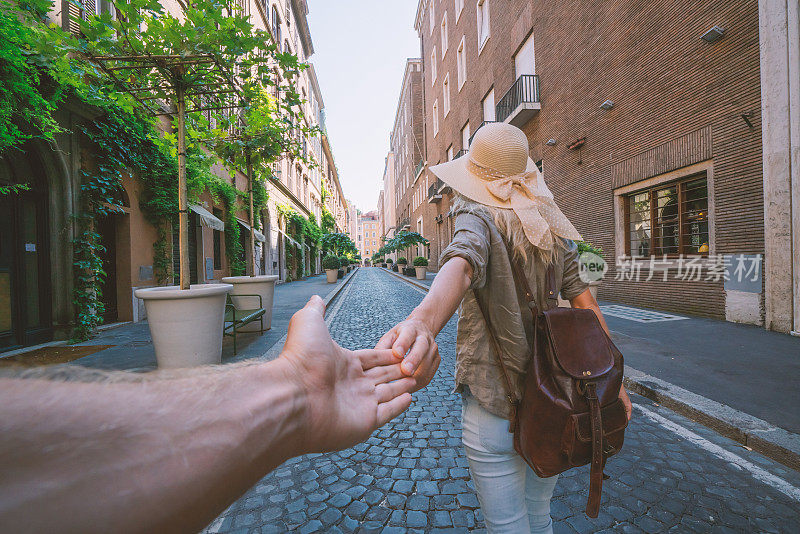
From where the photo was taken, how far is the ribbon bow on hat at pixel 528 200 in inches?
49.2

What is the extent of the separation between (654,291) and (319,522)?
31.3ft

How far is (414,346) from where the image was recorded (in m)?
1.00

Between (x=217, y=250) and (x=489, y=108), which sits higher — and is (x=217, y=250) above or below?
below

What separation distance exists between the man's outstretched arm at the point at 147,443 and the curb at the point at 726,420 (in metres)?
3.64

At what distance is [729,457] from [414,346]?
10.5 feet

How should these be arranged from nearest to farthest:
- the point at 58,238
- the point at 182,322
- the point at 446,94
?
1. the point at 182,322
2. the point at 58,238
3. the point at 446,94

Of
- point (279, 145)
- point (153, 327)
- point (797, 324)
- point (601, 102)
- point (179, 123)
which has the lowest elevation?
point (797, 324)

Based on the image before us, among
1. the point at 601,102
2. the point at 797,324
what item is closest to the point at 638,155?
the point at 601,102

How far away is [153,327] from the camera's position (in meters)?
4.15

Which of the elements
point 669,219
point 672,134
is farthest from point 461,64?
point 669,219

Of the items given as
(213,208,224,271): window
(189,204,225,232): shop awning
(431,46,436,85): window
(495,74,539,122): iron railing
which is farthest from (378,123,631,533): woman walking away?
(431,46,436,85): window

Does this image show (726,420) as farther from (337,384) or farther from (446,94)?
(446,94)

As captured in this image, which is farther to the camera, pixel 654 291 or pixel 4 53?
pixel 654 291

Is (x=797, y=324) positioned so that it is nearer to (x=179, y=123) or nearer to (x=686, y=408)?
(x=686, y=408)
